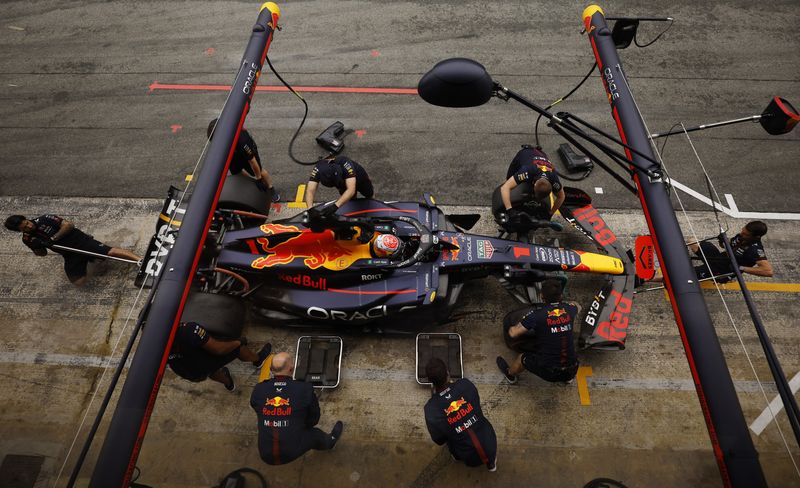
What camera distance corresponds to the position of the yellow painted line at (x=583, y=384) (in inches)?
241

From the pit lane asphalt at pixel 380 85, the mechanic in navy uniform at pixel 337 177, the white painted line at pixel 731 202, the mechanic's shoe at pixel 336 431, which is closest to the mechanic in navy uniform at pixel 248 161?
the pit lane asphalt at pixel 380 85

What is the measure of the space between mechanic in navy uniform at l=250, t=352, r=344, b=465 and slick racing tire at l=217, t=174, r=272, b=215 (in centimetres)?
313

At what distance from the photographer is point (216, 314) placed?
5965 mm

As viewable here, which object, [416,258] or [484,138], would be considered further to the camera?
[484,138]

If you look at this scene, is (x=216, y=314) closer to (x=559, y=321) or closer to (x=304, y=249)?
(x=304, y=249)

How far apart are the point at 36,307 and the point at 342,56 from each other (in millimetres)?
7790

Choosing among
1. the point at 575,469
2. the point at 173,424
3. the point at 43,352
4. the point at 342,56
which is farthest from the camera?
the point at 342,56

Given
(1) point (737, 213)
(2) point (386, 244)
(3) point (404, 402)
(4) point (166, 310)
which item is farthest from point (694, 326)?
(1) point (737, 213)

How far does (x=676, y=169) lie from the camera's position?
8.49 m

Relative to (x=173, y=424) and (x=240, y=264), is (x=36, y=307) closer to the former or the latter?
(x=173, y=424)

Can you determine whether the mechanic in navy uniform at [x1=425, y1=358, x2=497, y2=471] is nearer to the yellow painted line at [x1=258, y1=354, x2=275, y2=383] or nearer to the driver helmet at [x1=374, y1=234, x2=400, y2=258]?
the driver helmet at [x1=374, y1=234, x2=400, y2=258]

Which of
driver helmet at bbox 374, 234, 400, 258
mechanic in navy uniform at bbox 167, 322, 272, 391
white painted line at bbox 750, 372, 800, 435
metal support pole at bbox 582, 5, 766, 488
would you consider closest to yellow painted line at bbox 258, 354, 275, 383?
mechanic in navy uniform at bbox 167, 322, 272, 391

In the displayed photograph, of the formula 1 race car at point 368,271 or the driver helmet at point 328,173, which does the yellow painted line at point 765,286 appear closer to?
the formula 1 race car at point 368,271

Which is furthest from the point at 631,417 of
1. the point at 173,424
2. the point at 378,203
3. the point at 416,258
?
the point at 173,424
